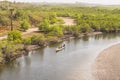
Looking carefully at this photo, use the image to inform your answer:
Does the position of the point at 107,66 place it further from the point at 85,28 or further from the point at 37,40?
the point at 85,28

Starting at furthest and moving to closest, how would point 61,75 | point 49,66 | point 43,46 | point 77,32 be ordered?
point 77,32 → point 43,46 → point 49,66 → point 61,75

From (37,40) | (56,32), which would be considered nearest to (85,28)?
(56,32)

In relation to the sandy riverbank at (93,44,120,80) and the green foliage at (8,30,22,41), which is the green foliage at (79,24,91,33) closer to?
the sandy riverbank at (93,44,120,80)

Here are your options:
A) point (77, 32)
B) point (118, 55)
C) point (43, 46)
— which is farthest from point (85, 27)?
point (118, 55)

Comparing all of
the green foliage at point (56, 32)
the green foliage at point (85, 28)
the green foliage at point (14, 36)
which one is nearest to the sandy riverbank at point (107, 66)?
the green foliage at point (56, 32)

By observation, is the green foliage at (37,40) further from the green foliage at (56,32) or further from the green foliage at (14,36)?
the green foliage at (56,32)

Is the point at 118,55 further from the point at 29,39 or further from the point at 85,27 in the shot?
the point at 85,27

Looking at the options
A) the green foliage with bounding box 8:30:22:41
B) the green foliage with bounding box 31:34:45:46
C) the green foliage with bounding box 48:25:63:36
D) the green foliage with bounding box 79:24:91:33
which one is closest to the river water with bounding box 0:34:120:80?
the green foliage with bounding box 31:34:45:46
